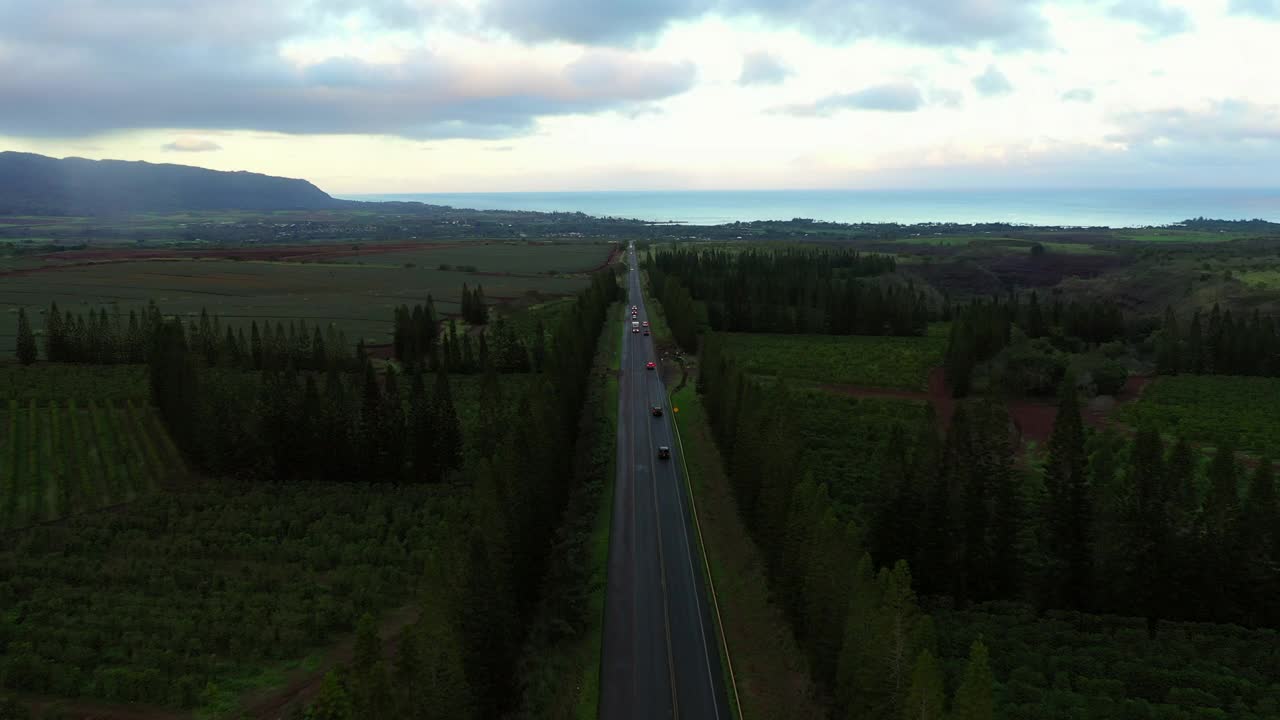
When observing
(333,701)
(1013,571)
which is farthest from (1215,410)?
(333,701)

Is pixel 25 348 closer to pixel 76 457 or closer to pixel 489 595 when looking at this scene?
pixel 76 457

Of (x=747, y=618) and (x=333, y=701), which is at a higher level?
(x=333, y=701)

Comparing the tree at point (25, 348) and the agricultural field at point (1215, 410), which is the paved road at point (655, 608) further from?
the tree at point (25, 348)

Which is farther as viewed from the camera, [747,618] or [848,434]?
[848,434]

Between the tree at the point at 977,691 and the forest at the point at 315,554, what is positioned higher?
the tree at the point at 977,691

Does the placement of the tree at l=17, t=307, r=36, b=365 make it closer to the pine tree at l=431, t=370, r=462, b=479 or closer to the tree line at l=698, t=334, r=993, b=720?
the pine tree at l=431, t=370, r=462, b=479

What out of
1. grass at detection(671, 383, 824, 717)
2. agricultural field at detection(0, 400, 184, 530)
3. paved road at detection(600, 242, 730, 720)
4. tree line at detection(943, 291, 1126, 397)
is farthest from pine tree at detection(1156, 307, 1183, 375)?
agricultural field at detection(0, 400, 184, 530)

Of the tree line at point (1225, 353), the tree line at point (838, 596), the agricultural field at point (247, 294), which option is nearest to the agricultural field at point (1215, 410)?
the tree line at point (1225, 353)

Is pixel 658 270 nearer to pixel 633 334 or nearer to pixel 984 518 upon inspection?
pixel 633 334
